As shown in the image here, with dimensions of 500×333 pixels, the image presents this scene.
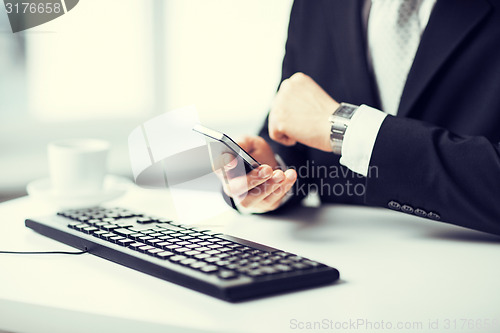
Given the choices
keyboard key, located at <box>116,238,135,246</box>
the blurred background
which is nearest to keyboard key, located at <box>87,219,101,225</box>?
keyboard key, located at <box>116,238,135,246</box>

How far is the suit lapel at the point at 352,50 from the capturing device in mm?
1126

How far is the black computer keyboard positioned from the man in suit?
162mm

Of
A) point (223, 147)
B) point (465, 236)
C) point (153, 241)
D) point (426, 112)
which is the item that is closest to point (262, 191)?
point (223, 147)

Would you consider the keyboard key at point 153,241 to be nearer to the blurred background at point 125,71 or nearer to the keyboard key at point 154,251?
the keyboard key at point 154,251

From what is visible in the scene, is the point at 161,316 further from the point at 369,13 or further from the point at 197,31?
the point at 197,31

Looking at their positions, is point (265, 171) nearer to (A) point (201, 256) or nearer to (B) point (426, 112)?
(A) point (201, 256)

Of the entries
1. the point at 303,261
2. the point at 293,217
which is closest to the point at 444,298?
the point at 303,261

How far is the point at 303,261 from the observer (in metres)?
0.61

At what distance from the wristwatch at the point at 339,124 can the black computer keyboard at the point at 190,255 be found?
1.05 feet

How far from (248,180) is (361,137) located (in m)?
0.21

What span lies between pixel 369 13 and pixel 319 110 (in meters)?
0.31

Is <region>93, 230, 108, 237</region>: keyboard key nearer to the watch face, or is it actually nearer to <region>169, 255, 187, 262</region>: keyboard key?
<region>169, 255, 187, 262</region>: keyboard key

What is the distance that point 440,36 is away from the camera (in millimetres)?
1026

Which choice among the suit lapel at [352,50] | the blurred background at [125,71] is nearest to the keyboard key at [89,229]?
the suit lapel at [352,50]
